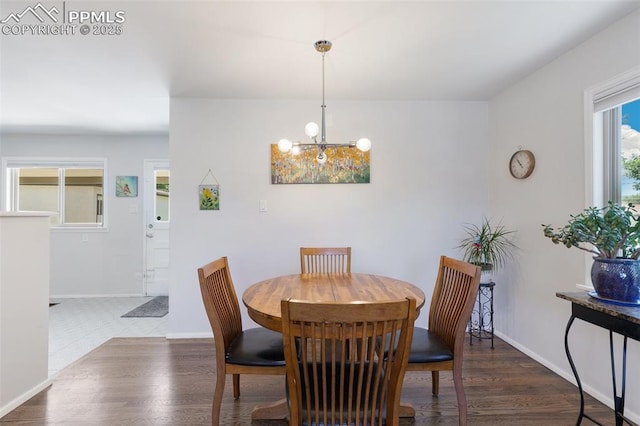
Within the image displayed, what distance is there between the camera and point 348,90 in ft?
9.71

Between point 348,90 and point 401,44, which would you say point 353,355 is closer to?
point 401,44

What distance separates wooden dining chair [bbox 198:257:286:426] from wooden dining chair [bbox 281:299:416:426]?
1.41 feet

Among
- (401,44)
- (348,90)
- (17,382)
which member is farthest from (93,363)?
(401,44)

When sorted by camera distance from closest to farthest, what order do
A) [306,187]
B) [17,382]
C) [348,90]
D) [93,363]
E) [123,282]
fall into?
[17,382], [93,363], [348,90], [306,187], [123,282]

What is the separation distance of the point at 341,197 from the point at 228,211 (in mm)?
1159

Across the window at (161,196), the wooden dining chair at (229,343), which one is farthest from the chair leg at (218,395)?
the window at (161,196)

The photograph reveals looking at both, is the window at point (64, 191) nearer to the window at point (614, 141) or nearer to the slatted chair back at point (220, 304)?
the slatted chair back at point (220, 304)

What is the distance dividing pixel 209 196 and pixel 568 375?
334cm

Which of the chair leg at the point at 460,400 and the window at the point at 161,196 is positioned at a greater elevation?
the window at the point at 161,196

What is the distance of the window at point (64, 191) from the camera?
4618 mm

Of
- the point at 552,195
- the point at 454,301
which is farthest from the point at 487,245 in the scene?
the point at 454,301

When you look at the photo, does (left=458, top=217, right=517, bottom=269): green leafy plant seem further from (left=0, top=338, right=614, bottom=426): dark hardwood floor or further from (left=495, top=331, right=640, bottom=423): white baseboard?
(left=0, top=338, right=614, bottom=426): dark hardwood floor

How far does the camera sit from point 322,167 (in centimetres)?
319

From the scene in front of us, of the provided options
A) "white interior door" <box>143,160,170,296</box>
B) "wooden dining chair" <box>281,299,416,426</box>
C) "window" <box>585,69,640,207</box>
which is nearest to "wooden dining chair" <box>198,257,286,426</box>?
"wooden dining chair" <box>281,299,416,426</box>
